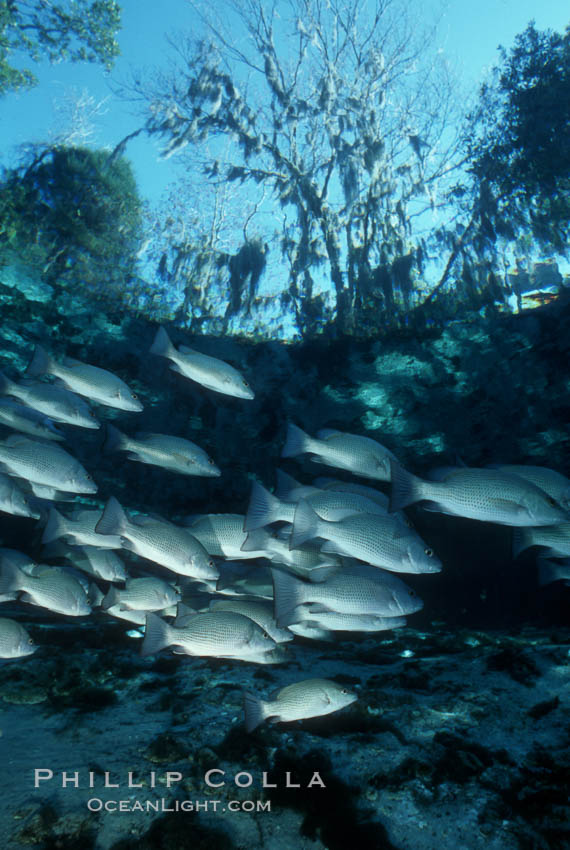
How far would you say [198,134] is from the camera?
9109 mm

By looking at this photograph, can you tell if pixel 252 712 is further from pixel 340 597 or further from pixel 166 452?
pixel 166 452

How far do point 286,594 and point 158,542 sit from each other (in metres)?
1.46

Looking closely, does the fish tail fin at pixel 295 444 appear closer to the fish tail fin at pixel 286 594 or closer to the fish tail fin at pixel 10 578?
the fish tail fin at pixel 286 594

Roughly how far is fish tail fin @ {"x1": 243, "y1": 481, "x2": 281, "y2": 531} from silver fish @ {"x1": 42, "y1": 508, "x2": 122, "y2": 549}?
210cm

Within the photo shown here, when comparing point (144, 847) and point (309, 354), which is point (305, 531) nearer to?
point (144, 847)

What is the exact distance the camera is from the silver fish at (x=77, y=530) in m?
5.50

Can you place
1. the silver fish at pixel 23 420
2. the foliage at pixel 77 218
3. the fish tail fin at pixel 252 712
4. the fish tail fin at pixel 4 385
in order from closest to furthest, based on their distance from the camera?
the fish tail fin at pixel 252 712 < the fish tail fin at pixel 4 385 < the silver fish at pixel 23 420 < the foliage at pixel 77 218

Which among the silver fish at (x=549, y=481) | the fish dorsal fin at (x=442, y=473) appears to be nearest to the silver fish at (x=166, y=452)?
the fish dorsal fin at (x=442, y=473)

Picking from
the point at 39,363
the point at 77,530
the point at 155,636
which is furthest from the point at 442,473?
the point at 39,363

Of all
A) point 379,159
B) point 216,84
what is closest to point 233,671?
point 379,159

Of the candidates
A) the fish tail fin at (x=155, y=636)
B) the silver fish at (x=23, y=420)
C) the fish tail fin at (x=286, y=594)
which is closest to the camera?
the fish tail fin at (x=155, y=636)

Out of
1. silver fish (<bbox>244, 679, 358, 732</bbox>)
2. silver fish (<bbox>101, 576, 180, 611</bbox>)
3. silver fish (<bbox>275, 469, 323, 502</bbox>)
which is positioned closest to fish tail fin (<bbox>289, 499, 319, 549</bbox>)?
silver fish (<bbox>275, 469, 323, 502</bbox>)

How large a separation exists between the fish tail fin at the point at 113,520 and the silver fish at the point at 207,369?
178cm

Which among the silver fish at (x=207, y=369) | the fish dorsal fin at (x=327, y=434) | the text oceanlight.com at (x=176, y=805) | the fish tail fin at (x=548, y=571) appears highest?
the silver fish at (x=207, y=369)
